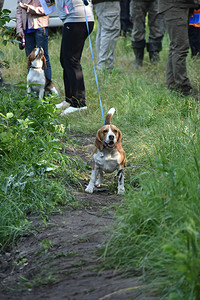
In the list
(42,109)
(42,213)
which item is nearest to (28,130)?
(42,109)

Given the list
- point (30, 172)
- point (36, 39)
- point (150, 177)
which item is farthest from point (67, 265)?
point (36, 39)

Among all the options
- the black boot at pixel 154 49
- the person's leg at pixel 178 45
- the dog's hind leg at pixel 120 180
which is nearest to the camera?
the dog's hind leg at pixel 120 180

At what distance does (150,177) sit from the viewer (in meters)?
3.36

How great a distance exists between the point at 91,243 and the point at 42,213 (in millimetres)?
649

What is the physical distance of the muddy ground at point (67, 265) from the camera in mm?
2434

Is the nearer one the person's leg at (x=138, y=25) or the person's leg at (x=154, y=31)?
the person's leg at (x=138, y=25)

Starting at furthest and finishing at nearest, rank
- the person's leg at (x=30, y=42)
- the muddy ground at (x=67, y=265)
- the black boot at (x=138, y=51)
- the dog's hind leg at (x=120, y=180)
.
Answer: the black boot at (x=138, y=51) < the person's leg at (x=30, y=42) < the dog's hind leg at (x=120, y=180) < the muddy ground at (x=67, y=265)

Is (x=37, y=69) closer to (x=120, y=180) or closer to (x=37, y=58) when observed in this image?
(x=37, y=58)

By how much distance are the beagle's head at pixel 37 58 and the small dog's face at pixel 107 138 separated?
2884mm

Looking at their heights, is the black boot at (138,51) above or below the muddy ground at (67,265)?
below

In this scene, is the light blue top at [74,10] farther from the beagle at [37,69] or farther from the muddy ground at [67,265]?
the muddy ground at [67,265]

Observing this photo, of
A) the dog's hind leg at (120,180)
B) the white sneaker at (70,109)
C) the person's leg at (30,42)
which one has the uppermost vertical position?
the person's leg at (30,42)

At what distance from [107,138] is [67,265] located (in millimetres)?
1432

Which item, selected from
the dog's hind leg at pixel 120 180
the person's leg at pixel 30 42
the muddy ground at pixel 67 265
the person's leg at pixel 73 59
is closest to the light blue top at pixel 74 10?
the person's leg at pixel 73 59
